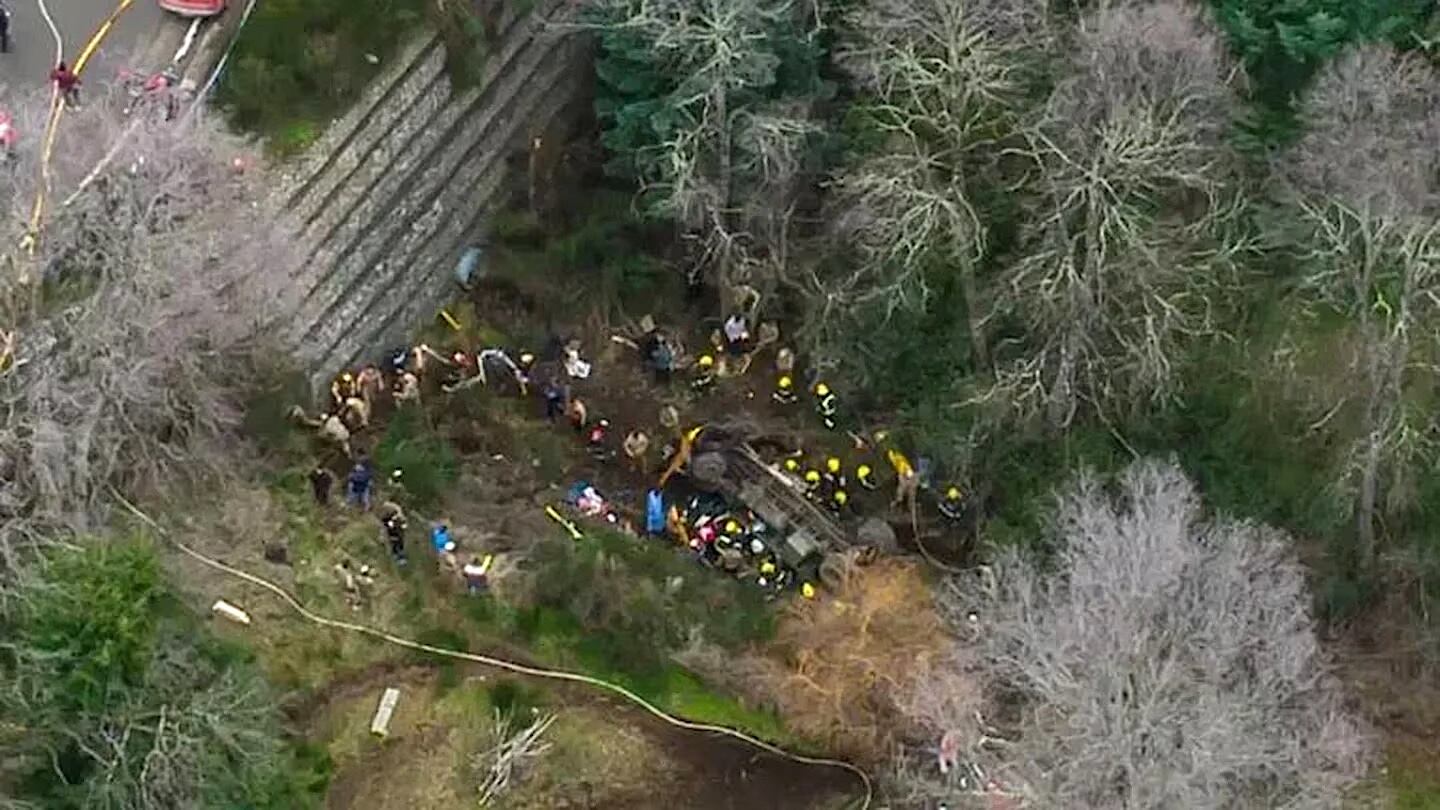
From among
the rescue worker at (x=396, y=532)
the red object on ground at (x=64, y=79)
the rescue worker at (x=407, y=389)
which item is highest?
the red object on ground at (x=64, y=79)

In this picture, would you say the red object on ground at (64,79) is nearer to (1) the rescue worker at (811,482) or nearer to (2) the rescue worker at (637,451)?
(2) the rescue worker at (637,451)

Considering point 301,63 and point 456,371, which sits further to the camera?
point 456,371

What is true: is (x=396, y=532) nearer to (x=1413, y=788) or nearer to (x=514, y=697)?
(x=514, y=697)

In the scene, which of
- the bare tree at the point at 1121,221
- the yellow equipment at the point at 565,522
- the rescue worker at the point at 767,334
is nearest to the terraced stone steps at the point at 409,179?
the yellow equipment at the point at 565,522

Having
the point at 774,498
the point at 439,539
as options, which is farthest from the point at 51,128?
the point at 774,498

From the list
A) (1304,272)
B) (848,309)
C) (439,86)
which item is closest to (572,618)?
(848,309)
